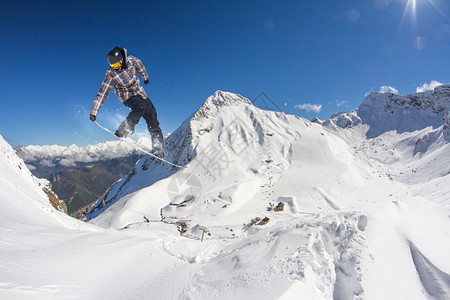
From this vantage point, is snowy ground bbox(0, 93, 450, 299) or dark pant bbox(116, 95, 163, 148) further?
dark pant bbox(116, 95, 163, 148)

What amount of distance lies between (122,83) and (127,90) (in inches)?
22.1

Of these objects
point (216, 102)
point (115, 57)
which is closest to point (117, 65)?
point (115, 57)

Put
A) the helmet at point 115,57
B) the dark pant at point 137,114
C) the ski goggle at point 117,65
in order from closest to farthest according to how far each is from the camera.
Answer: the helmet at point 115,57 → the ski goggle at point 117,65 → the dark pant at point 137,114

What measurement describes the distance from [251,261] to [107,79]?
30.3 ft

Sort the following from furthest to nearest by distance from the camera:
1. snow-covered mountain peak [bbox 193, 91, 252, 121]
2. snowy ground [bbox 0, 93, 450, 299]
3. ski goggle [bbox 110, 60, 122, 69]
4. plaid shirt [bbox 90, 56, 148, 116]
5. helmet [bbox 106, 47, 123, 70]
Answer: snow-covered mountain peak [bbox 193, 91, 252, 121]
plaid shirt [bbox 90, 56, 148, 116]
ski goggle [bbox 110, 60, 122, 69]
helmet [bbox 106, 47, 123, 70]
snowy ground [bbox 0, 93, 450, 299]

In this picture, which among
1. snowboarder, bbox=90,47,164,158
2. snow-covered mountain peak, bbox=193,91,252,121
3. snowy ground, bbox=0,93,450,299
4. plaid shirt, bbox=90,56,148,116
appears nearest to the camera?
snowy ground, bbox=0,93,450,299

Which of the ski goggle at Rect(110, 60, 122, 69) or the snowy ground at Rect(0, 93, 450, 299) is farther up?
the ski goggle at Rect(110, 60, 122, 69)

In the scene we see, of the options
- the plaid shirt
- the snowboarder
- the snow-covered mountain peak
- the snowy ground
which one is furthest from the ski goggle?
the snow-covered mountain peak

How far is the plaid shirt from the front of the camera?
7699 millimetres

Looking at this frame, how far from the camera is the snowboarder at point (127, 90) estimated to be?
6.92 metres

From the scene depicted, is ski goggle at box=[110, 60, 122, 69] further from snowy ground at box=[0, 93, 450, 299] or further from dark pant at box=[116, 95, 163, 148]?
snowy ground at box=[0, 93, 450, 299]

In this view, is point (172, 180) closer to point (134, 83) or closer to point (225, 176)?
point (225, 176)

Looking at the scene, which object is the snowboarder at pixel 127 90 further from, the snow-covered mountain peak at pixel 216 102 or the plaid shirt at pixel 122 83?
the snow-covered mountain peak at pixel 216 102

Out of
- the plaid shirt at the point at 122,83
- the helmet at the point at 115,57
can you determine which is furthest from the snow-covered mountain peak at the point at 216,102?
the helmet at the point at 115,57
